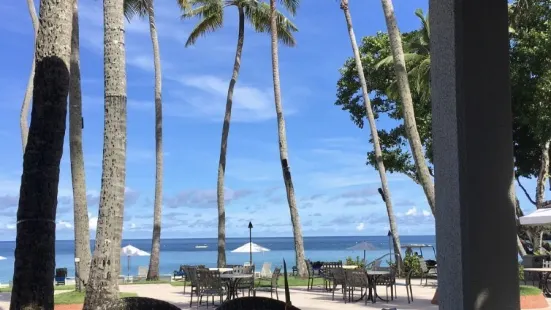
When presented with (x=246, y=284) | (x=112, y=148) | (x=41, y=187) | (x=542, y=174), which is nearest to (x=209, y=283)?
(x=246, y=284)

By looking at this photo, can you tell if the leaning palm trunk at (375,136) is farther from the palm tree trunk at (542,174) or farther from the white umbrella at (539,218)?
the white umbrella at (539,218)

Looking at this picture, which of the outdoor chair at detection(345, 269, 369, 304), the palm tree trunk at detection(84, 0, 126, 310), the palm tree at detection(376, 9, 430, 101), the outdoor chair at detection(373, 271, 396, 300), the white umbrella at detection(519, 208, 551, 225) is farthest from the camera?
the palm tree at detection(376, 9, 430, 101)

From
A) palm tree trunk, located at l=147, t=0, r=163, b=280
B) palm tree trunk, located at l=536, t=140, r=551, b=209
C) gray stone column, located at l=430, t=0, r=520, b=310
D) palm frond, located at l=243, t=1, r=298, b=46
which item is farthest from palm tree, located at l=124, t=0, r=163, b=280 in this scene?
gray stone column, located at l=430, t=0, r=520, b=310

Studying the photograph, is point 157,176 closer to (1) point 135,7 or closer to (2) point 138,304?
(1) point 135,7

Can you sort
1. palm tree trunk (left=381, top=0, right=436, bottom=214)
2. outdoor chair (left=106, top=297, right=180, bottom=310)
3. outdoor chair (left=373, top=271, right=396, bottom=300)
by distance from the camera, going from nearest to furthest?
outdoor chair (left=106, top=297, right=180, bottom=310)
palm tree trunk (left=381, top=0, right=436, bottom=214)
outdoor chair (left=373, top=271, right=396, bottom=300)

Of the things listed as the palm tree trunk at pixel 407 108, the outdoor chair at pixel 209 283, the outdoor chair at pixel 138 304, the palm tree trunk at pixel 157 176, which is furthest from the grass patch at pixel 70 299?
the outdoor chair at pixel 138 304

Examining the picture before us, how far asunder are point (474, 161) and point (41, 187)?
3.55m

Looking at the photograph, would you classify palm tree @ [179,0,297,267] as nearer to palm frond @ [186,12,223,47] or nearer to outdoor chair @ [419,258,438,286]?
palm frond @ [186,12,223,47]

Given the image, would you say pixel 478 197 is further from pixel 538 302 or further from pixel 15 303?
pixel 538 302

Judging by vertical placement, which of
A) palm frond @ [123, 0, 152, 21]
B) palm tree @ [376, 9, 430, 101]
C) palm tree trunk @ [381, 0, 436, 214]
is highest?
palm frond @ [123, 0, 152, 21]

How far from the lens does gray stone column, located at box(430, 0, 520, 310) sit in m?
3.66

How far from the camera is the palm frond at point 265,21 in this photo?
2734 cm

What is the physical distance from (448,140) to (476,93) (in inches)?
13.8

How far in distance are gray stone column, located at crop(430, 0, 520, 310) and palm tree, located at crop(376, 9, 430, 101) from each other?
1875cm
